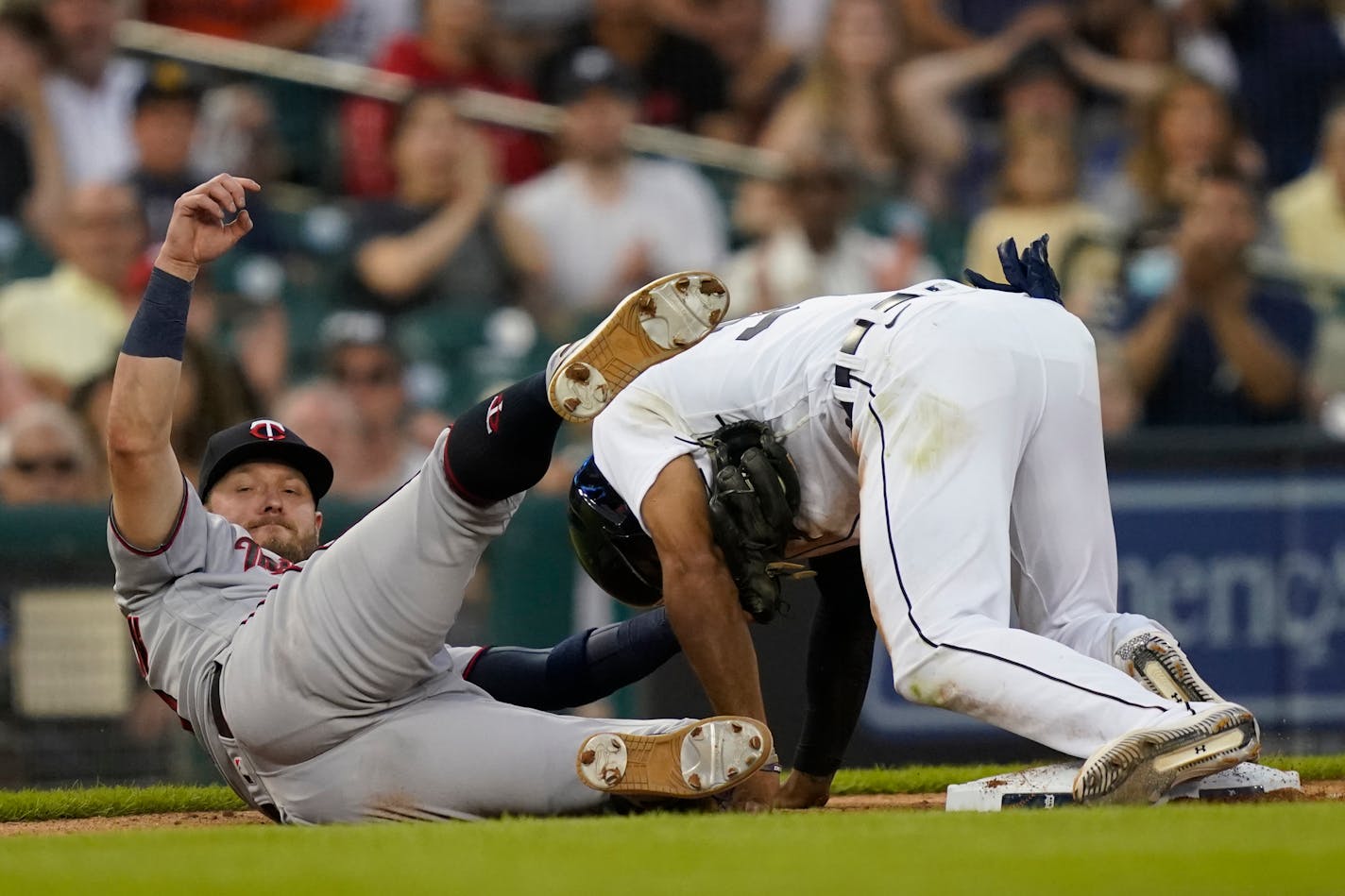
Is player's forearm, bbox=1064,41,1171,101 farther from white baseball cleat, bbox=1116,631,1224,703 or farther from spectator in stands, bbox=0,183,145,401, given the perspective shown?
white baseball cleat, bbox=1116,631,1224,703

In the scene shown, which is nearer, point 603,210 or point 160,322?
point 160,322

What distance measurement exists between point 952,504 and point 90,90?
701cm

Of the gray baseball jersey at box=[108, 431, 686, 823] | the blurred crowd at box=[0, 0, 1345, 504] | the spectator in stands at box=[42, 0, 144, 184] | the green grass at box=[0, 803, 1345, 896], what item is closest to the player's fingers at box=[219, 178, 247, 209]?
the gray baseball jersey at box=[108, 431, 686, 823]

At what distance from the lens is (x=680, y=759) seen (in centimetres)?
440

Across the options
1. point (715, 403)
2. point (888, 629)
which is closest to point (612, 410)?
point (715, 403)

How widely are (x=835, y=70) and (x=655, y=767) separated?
718cm

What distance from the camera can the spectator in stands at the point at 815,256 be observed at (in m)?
9.89

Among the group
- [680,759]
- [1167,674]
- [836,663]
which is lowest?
[836,663]

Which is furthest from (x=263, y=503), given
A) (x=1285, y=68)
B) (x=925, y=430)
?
(x=1285, y=68)

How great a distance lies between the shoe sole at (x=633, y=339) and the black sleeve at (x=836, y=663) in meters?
1.17

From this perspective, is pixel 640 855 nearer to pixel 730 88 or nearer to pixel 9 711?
pixel 9 711

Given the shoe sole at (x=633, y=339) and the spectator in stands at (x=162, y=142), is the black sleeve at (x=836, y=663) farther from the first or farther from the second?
the spectator in stands at (x=162, y=142)

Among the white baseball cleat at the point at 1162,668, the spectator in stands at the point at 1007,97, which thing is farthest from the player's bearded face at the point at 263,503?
the spectator in stands at the point at 1007,97

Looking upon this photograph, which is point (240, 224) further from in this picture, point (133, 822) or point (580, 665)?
point (133, 822)
